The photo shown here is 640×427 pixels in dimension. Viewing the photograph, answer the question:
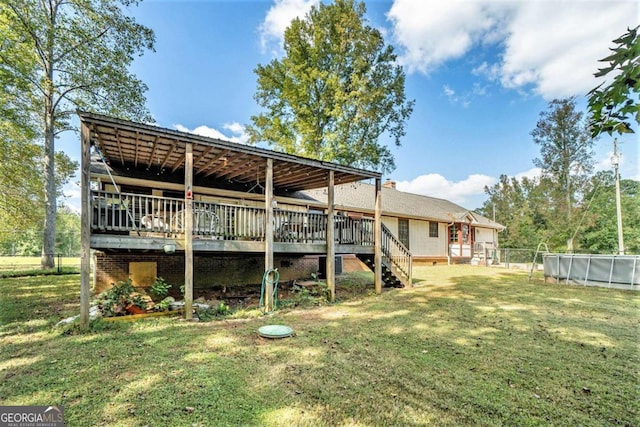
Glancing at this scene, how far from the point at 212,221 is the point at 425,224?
16590 millimetres

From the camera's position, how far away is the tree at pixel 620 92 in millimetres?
1824

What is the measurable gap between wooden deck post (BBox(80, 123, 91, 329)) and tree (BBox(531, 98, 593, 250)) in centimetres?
2908

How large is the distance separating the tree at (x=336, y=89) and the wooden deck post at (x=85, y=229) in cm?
1145

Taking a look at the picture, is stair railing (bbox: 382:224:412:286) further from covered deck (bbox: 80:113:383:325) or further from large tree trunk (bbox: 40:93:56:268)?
large tree trunk (bbox: 40:93:56:268)

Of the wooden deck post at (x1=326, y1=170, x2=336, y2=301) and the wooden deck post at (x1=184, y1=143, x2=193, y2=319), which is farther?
the wooden deck post at (x1=326, y1=170, x2=336, y2=301)

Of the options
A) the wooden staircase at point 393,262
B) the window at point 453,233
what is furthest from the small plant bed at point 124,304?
the window at point 453,233

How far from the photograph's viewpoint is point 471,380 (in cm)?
355

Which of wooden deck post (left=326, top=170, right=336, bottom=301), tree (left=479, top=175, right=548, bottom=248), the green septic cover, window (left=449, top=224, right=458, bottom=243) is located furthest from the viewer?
tree (left=479, top=175, right=548, bottom=248)

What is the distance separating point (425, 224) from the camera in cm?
2055

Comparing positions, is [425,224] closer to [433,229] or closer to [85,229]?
[433,229]

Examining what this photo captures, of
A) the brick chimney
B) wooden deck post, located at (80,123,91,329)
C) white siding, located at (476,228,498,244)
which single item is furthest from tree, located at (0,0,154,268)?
white siding, located at (476,228,498,244)

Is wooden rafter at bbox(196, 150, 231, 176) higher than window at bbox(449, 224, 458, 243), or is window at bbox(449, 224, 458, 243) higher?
wooden rafter at bbox(196, 150, 231, 176)

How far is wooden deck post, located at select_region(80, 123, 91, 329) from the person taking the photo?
17.6 ft

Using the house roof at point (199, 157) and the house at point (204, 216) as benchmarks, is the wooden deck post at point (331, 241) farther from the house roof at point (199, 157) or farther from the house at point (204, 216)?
the house roof at point (199, 157)
